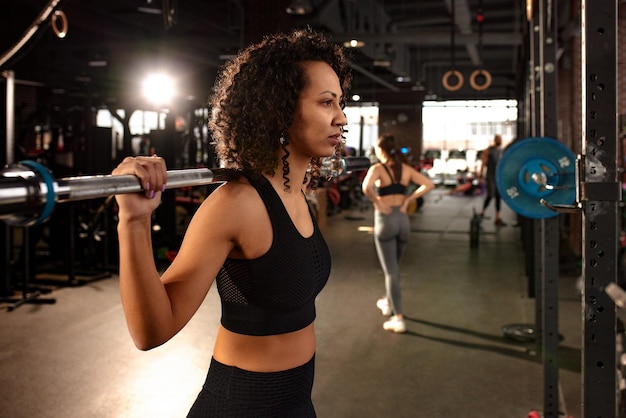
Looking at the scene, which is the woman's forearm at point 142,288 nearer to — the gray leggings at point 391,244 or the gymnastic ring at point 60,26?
the gymnastic ring at point 60,26

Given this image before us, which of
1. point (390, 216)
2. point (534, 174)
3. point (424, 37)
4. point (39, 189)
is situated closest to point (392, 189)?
point (390, 216)

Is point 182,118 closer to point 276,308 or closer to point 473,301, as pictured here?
point 473,301

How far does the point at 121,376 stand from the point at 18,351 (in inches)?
36.3

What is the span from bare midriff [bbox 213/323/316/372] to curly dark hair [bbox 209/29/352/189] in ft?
1.11

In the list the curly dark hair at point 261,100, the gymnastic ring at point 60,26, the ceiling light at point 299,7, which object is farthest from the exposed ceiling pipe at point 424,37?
the curly dark hair at point 261,100

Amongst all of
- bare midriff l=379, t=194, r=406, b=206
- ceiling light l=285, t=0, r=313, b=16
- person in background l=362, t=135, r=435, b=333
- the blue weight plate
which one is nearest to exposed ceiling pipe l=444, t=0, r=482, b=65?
ceiling light l=285, t=0, r=313, b=16

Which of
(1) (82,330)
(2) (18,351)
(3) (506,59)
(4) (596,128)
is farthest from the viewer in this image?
(3) (506,59)

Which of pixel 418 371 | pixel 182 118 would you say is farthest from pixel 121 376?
pixel 182 118

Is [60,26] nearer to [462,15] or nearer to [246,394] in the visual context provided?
[246,394]

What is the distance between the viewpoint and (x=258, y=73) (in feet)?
4.29

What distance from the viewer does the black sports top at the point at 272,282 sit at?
122cm

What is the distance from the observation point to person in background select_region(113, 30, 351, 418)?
1167mm

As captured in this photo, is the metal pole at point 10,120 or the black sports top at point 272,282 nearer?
the black sports top at point 272,282

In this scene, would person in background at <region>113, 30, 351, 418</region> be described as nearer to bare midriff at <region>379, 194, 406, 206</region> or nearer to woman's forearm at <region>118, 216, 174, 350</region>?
woman's forearm at <region>118, 216, 174, 350</region>
